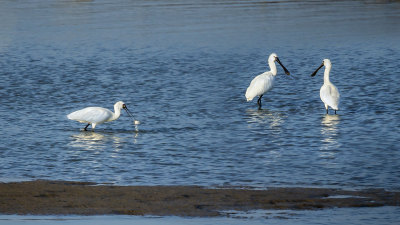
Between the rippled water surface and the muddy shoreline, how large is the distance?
0.56 meters

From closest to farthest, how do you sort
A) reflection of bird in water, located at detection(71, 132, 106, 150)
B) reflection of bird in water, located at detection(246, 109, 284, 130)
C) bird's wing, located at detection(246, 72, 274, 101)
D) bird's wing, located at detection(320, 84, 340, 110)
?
reflection of bird in water, located at detection(71, 132, 106, 150) < reflection of bird in water, located at detection(246, 109, 284, 130) < bird's wing, located at detection(320, 84, 340, 110) < bird's wing, located at detection(246, 72, 274, 101)

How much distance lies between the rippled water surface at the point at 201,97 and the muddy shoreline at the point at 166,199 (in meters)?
0.56

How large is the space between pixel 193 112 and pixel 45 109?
9.66 ft

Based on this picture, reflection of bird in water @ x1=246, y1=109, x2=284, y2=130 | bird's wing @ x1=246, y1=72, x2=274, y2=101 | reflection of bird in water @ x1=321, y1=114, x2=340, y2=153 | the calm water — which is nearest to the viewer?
the calm water

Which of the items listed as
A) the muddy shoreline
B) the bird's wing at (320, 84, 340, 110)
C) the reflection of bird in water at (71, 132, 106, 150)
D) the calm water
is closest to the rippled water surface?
the reflection of bird in water at (71, 132, 106, 150)

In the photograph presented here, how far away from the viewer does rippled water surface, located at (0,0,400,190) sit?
1267cm

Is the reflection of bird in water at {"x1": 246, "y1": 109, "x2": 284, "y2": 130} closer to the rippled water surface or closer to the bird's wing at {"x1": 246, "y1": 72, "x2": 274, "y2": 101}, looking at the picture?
the rippled water surface

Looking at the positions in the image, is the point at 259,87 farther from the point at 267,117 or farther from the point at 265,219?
the point at 265,219

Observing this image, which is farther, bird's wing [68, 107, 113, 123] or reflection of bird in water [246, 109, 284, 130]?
reflection of bird in water [246, 109, 284, 130]

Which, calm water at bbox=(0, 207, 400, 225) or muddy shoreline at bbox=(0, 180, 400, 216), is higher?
calm water at bbox=(0, 207, 400, 225)

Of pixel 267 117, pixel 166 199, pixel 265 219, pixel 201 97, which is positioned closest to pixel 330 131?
pixel 267 117

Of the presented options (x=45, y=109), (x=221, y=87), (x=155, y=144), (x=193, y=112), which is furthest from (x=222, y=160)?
(x=221, y=87)

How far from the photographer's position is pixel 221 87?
21.0 m

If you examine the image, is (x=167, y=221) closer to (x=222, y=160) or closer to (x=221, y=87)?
(x=222, y=160)
